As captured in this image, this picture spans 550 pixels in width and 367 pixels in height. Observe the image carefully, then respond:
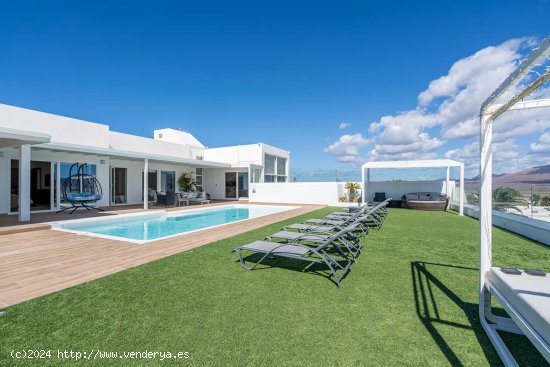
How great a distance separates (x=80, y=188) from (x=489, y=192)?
15210 millimetres

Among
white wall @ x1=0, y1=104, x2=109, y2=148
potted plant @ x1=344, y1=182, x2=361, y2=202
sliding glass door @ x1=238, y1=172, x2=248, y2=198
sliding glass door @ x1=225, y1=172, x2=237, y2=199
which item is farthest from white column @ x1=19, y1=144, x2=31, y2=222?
potted plant @ x1=344, y1=182, x2=361, y2=202

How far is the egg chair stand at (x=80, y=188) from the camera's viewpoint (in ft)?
36.2

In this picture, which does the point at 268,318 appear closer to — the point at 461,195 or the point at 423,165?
the point at 461,195

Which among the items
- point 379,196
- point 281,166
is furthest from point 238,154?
point 379,196

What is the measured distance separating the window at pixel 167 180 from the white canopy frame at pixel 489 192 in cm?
1857

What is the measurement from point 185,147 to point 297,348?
21023mm

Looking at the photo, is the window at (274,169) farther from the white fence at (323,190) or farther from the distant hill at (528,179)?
the distant hill at (528,179)

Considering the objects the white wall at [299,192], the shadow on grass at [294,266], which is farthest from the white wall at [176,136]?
the shadow on grass at [294,266]

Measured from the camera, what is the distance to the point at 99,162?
13.5m

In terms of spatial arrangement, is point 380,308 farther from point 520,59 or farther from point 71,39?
point 71,39

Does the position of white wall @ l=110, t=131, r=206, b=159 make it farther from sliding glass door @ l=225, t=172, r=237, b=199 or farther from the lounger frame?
the lounger frame

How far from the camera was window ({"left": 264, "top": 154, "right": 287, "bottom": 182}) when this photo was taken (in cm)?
2416

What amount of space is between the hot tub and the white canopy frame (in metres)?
13.0

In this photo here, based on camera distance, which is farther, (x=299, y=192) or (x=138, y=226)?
(x=299, y=192)
